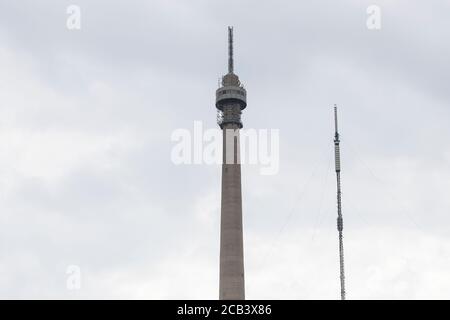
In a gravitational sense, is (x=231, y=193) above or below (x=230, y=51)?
below

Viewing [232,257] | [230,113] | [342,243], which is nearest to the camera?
[342,243]

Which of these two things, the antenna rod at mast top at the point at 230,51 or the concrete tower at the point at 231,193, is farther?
the antenna rod at mast top at the point at 230,51

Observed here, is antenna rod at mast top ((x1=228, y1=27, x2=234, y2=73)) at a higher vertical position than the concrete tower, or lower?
higher

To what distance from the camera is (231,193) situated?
350ft

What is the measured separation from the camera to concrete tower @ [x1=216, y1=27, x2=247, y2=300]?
103 meters

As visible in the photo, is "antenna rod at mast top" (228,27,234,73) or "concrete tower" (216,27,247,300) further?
"antenna rod at mast top" (228,27,234,73)

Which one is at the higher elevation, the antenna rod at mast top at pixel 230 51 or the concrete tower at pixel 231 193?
the antenna rod at mast top at pixel 230 51

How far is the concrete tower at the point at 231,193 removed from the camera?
103 meters

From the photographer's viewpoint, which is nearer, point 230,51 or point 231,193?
point 231,193
